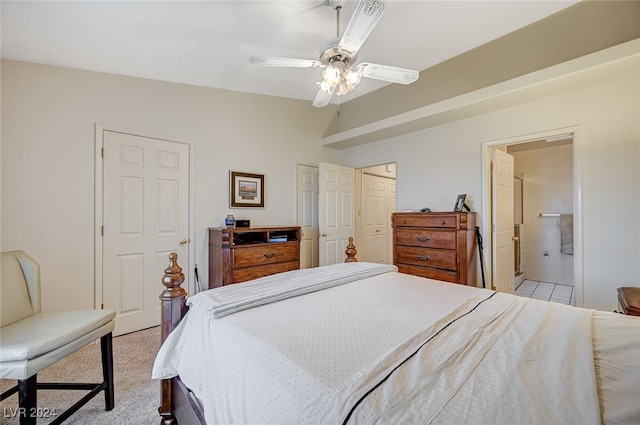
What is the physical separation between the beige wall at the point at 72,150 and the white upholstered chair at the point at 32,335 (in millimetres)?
800

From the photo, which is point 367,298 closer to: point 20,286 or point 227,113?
point 20,286

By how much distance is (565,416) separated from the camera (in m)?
0.61

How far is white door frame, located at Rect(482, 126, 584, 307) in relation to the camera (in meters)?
2.52

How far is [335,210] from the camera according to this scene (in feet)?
14.0

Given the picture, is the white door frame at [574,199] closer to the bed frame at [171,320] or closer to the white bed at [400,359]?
the white bed at [400,359]

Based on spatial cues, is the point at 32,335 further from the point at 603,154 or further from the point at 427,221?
the point at 603,154

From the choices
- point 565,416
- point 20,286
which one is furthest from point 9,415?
point 565,416

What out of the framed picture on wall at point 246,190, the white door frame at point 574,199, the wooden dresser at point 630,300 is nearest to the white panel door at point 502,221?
the white door frame at point 574,199

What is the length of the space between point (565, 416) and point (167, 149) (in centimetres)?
349

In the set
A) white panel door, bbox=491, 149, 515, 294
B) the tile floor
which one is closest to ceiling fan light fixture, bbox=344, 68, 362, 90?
white panel door, bbox=491, 149, 515, 294

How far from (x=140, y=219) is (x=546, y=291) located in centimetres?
573

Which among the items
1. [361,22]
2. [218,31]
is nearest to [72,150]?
[218,31]

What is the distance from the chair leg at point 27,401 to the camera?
1.21 metres

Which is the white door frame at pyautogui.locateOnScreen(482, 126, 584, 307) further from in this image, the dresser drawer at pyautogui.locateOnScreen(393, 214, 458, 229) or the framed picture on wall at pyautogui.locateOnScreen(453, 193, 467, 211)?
the dresser drawer at pyautogui.locateOnScreen(393, 214, 458, 229)
